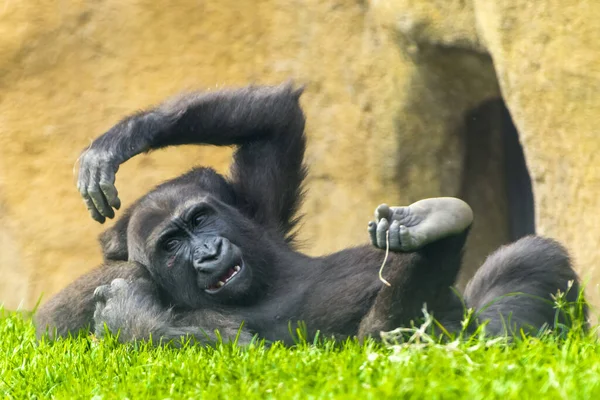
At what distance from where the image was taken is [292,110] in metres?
5.25

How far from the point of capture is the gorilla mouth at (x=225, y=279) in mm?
4445

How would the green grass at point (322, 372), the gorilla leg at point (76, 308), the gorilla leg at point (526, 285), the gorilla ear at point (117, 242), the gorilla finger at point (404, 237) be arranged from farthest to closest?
the gorilla ear at point (117, 242) < the gorilla leg at point (76, 308) < the gorilla leg at point (526, 285) < the gorilla finger at point (404, 237) < the green grass at point (322, 372)

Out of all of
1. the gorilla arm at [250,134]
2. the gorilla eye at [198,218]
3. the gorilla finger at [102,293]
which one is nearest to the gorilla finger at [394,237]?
the gorilla eye at [198,218]

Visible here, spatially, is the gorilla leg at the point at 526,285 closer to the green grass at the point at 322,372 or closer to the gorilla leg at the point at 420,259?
the gorilla leg at the point at 420,259

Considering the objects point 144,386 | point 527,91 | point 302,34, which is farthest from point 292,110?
point 144,386

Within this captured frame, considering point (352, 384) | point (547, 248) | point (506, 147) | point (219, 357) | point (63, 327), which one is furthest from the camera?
point (506, 147)

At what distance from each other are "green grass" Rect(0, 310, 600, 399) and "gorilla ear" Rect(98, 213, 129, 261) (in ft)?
2.80

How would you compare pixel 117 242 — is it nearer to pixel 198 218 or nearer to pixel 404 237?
pixel 198 218

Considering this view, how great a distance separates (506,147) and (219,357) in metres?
4.40

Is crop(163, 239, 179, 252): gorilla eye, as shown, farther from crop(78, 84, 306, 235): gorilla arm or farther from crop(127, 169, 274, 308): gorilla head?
crop(78, 84, 306, 235): gorilla arm

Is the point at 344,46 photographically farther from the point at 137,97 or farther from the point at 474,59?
the point at 137,97

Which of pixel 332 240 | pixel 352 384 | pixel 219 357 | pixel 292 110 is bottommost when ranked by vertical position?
pixel 332 240

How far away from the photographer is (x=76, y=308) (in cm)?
482

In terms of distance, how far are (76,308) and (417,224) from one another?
189 cm
